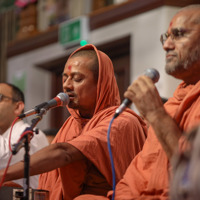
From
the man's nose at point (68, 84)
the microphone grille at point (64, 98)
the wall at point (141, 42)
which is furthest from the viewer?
the wall at point (141, 42)

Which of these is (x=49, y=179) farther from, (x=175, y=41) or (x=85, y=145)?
(x=175, y=41)

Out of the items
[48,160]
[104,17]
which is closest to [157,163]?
[48,160]

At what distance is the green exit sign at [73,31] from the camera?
256 inches

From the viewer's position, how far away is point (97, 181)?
268cm

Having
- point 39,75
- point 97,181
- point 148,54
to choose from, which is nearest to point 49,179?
point 97,181

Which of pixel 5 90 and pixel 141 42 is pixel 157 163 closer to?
pixel 5 90

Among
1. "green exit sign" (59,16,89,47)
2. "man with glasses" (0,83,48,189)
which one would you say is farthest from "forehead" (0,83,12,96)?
"green exit sign" (59,16,89,47)

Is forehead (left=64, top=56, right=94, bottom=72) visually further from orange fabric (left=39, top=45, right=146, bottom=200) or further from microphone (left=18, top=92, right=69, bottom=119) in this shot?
microphone (left=18, top=92, right=69, bottom=119)

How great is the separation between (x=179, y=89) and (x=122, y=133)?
536 mm

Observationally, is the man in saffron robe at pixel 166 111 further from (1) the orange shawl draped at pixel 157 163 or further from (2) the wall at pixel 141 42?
(2) the wall at pixel 141 42

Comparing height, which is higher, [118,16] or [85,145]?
[118,16]

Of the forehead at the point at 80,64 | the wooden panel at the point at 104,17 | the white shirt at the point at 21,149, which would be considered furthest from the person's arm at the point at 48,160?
the wooden panel at the point at 104,17

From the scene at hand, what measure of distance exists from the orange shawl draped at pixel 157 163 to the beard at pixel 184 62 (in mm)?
100

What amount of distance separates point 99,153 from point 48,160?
0.95 ft
